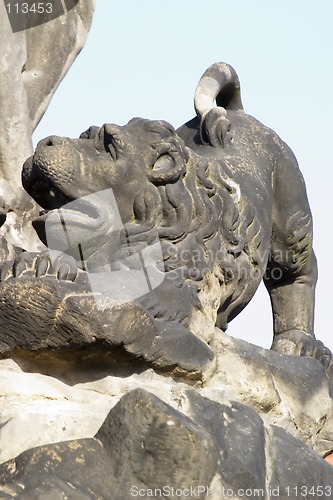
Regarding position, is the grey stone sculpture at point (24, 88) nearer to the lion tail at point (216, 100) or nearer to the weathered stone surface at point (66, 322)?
the lion tail at point (216, 100)

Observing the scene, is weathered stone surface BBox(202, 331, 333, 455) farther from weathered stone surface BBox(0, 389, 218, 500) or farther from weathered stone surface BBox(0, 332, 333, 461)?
weathered stone surface BBox(0, 389, 218, 500)

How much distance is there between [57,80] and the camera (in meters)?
6.98

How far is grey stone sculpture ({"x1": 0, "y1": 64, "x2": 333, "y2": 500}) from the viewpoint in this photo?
4512 millimetres


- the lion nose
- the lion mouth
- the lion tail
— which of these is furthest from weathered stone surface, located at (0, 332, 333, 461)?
the lion tail

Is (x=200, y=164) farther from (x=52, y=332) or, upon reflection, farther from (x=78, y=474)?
(x=78, y=474)

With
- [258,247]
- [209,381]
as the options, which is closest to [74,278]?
[209,381]

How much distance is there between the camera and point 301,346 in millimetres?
5844

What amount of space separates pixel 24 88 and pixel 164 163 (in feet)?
5.74

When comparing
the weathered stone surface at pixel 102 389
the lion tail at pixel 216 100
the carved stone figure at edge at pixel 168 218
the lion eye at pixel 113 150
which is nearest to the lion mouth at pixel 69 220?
the carved stone figure at edge at pixel 168 218

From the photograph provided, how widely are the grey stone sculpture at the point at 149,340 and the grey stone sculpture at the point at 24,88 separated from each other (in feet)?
3.45

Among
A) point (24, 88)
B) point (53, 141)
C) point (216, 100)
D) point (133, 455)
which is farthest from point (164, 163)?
point (24, 88)

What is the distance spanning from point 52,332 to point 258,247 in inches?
41.5

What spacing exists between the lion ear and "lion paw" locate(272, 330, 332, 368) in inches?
43.0

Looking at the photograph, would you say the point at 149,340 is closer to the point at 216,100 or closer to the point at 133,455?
the point at 133,455
